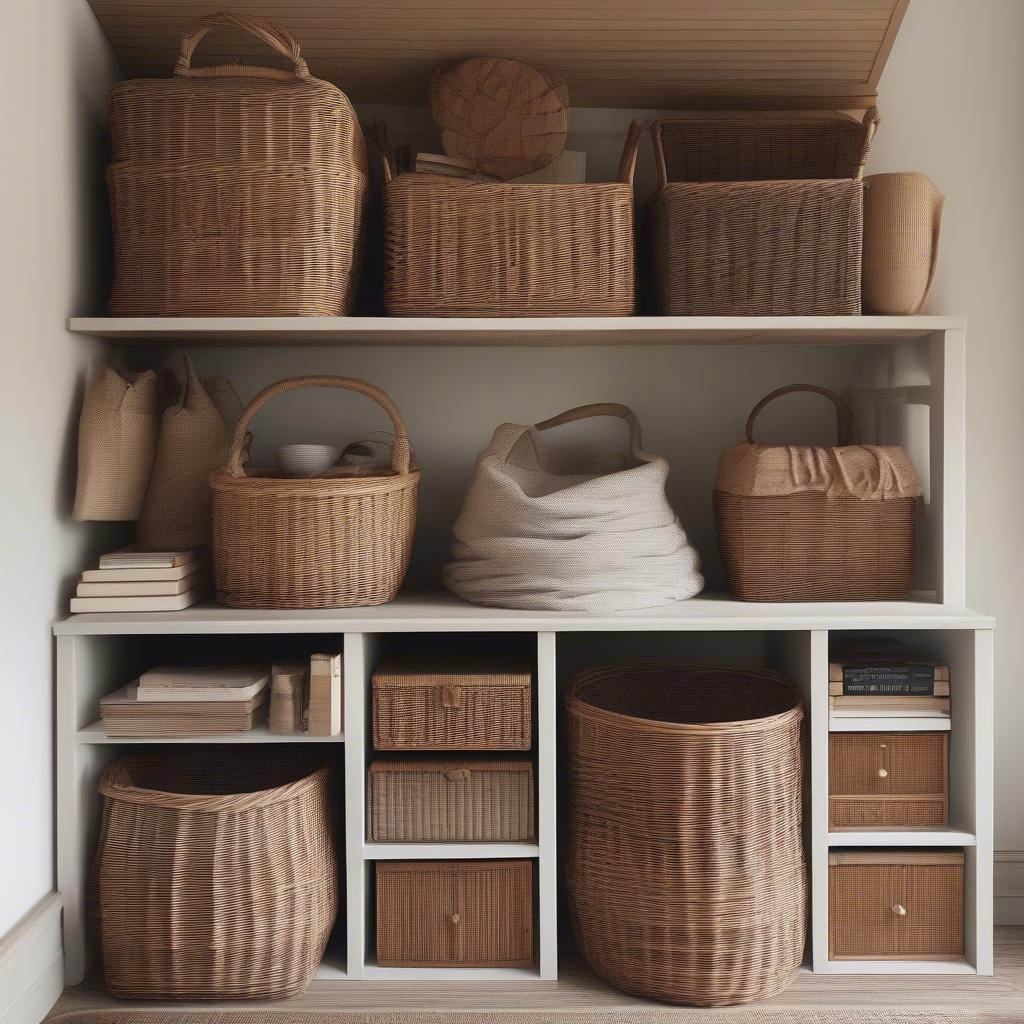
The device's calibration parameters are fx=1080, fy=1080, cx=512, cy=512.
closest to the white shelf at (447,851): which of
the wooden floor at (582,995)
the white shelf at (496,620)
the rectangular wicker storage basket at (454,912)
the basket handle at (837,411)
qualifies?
the rectangular wicker storage basket at (454,912)

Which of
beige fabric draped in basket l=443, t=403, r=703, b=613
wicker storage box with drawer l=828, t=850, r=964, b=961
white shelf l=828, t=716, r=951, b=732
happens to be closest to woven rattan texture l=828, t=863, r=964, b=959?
wicker storage box with drawer l=828, t=850, r=964, b=961

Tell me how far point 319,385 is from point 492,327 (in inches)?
13.8

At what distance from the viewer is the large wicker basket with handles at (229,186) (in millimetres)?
2021

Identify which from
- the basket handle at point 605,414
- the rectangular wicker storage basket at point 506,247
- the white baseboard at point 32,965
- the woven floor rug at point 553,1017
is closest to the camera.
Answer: the white baseboard at point 32,965

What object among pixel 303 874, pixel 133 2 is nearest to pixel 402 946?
pixel 303 874

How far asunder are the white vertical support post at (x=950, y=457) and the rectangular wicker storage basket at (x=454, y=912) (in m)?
1.00

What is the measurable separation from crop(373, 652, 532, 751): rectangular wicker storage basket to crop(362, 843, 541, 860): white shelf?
0.18 m

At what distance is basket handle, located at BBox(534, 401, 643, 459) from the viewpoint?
2.26 meters

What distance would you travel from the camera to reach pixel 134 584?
2.02 m

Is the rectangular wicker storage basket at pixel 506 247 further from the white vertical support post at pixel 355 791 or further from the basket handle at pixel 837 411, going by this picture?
the white vertical support post at pixel 355 791

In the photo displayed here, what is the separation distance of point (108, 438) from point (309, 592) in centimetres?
48

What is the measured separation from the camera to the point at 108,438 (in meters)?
2.04

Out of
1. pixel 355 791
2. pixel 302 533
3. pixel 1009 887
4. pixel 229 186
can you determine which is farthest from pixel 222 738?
pixel 1009 887

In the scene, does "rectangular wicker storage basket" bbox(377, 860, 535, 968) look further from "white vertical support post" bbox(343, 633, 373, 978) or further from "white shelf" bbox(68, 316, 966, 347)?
"white shelf" bbox(68, 316, 966, 347)
